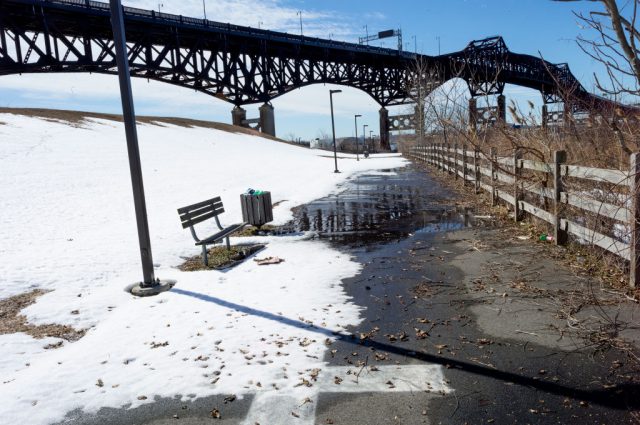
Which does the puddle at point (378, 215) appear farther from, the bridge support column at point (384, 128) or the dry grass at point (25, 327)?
the bridge support column at point (384, 128)

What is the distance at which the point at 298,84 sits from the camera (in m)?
60.1

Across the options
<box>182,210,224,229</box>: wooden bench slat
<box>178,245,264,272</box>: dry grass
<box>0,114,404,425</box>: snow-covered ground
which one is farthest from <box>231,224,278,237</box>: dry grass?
<box>182,210,224,229</box>: wooden bench slat

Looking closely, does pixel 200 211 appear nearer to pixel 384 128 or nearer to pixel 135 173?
pixel 135 173

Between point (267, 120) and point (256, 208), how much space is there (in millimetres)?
57315

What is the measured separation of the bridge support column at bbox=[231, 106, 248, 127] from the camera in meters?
63.9

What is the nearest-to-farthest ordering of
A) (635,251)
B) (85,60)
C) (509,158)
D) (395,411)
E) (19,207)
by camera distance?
1. (395,411)
2. (635,251)
3. (509,158)
4. (19,207)
5. (85,60)

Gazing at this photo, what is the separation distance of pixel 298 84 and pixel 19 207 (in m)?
50.4

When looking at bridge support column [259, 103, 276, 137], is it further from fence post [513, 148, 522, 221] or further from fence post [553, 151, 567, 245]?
fence post [553, 151, 567, 245]

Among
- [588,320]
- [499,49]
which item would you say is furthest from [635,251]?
[499,49]

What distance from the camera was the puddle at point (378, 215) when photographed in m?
9.34

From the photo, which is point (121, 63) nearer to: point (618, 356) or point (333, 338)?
point (333, 338)

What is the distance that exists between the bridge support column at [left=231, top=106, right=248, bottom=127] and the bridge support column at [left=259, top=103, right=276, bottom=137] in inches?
100.0

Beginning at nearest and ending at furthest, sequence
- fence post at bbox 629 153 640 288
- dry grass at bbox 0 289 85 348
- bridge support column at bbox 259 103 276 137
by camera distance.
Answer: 1. fence post at bbox 629 153 640 288
2. dry grass at bbox 0 289 85 348
3. bridge support column at bbox 259 103 276 137

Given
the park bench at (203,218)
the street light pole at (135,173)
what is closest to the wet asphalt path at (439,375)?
the park bench at (203,218)
